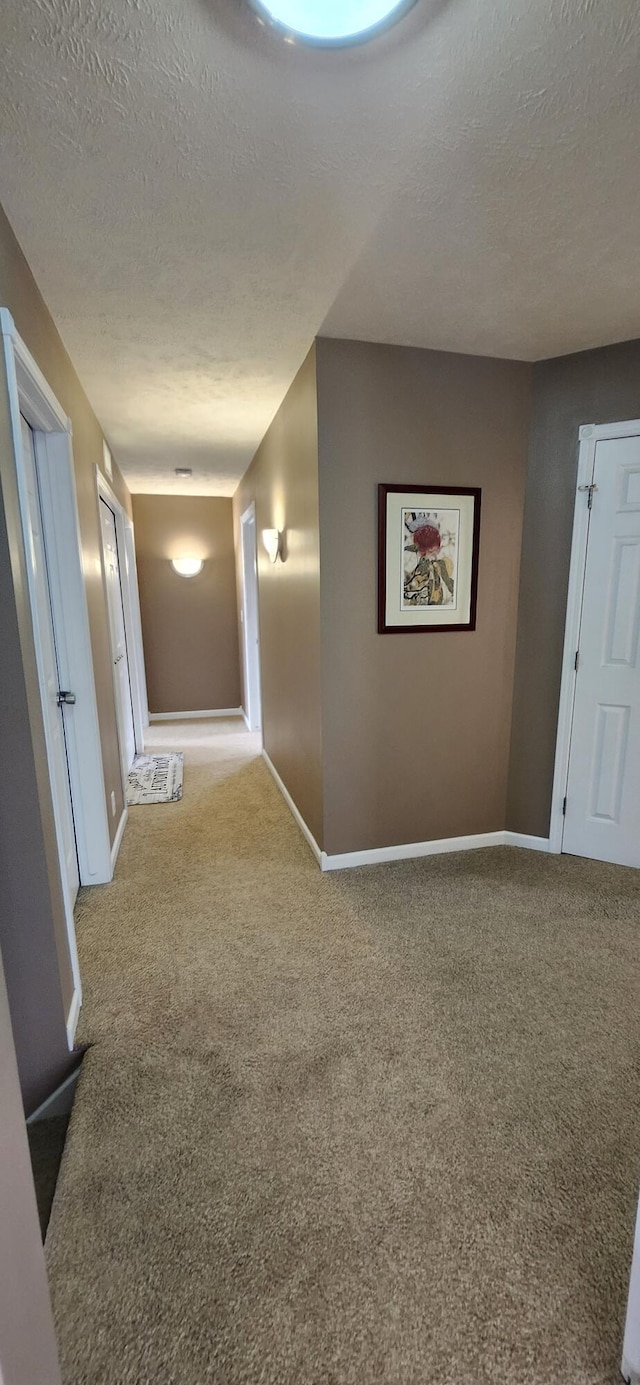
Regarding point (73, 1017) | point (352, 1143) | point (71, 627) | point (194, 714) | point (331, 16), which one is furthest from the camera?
point (194, 714)

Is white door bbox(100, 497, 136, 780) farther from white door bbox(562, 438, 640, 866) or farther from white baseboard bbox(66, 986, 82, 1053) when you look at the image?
white door bbox(562, 438, 640, 866)

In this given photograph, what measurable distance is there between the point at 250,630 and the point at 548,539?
324 cm

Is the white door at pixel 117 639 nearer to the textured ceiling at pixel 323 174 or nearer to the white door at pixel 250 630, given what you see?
the white door at pixel 250 630

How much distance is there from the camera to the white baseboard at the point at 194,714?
6180 mm

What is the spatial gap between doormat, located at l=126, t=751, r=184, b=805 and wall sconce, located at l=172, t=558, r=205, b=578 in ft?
7.06

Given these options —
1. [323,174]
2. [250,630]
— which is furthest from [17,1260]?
[250,630]

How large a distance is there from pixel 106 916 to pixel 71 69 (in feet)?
8.63

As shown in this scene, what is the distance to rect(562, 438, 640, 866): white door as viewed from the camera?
8.16 ft

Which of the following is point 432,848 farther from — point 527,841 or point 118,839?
point 118,839

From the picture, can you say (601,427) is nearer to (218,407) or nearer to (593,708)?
Answer: (593,708)

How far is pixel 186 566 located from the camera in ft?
19.4

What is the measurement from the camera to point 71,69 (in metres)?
1.10

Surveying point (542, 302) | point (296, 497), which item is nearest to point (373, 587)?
point (296, 497)

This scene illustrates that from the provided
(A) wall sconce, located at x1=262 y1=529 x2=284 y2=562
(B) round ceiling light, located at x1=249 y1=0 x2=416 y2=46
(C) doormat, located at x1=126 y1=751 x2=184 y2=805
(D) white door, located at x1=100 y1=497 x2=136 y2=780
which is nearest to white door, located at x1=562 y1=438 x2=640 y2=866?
(A) wall sconce, located at x1=262 y1=529 x2=284 y2=562
